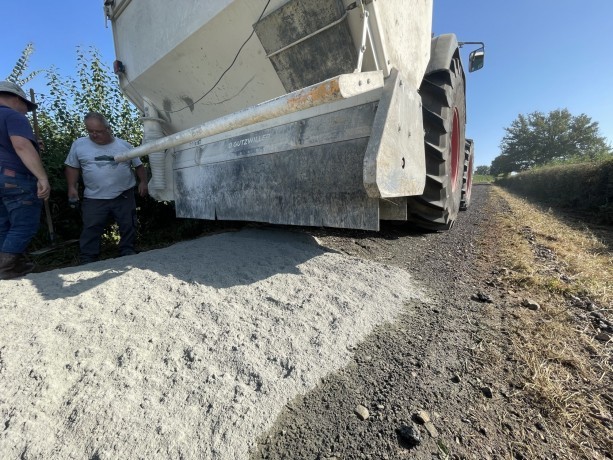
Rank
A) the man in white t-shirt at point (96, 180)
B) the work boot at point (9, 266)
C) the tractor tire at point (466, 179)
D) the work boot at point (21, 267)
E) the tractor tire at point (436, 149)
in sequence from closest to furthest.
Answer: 1. the work boot at point (9, 266)
2. the work boot at point (21, 267)
3. the tractor tire at point (436, 149)
4. the man in white t-shirt at point (96, 180)
5. the tractor tire at point (466, 179)

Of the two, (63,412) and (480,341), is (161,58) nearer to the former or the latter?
(63,412)

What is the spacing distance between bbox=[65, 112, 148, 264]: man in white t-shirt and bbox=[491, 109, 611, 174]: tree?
50.1 meters

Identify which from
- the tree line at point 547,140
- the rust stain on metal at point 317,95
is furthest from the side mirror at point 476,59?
the tree line at point 547,140

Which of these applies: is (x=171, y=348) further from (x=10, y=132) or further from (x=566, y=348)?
(x=10, y=132)

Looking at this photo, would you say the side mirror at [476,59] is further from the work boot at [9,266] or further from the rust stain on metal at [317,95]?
the work boot at [9,266]

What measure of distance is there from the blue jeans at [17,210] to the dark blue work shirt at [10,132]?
0.06 m

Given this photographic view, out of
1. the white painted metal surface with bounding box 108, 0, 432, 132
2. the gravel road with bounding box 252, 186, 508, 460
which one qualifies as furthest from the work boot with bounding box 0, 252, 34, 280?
the gravel road with bounding box 252, 186, 508, 460

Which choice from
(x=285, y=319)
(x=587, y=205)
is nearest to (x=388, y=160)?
(x=285, y=319)

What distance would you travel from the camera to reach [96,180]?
2777 mm

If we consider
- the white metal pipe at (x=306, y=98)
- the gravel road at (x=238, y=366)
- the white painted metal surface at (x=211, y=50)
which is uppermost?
the white painted metal surface at (x=211, y=50)

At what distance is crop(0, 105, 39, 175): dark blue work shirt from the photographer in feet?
6.94

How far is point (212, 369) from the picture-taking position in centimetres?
115

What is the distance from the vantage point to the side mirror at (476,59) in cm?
400

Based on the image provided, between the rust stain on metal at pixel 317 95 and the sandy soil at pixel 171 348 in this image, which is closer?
the sandy soil at pixel 171 348
